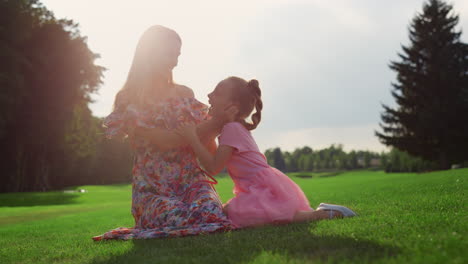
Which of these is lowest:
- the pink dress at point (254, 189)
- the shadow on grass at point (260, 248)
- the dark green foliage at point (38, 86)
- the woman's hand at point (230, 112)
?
the shadow on grass at point (260, 248)

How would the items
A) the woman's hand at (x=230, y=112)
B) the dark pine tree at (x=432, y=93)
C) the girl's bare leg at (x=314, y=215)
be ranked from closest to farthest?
1. the girl's bare leg at (x=314, y=215)
2. the woman's hand at (x=230, y=112)
3. the dark pine tree at (x=432, y=93)

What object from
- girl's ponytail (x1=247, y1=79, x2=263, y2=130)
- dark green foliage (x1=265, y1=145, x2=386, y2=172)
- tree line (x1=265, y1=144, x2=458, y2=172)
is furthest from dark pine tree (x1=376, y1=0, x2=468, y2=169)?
dark green foliage (x1=265, y1=145, x2=386, y2=172)

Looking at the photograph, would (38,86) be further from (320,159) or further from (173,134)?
(320,159)

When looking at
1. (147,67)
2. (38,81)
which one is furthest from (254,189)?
(38,81)

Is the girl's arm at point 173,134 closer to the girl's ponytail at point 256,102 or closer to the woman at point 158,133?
Answer: the woman at point 158,133

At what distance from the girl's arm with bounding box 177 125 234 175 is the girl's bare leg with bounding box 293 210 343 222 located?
99 centimetres

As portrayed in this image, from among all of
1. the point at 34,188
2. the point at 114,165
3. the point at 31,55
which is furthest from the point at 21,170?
the point at 114,165

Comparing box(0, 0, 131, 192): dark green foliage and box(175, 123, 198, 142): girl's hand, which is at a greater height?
box(0, 0, 131, 192): dark green foliage

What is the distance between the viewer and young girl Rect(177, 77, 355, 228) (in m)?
4.09

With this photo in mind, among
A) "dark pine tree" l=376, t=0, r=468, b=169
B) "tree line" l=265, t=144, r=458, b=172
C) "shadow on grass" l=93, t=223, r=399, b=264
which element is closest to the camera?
"shadow on grass" l=93, t=223, r=399, b=264

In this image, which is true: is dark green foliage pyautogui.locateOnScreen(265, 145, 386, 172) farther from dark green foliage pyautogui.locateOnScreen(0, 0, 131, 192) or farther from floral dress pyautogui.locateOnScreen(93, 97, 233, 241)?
floral dress pyautogui.locateOnScreen(93, 97, 233, 241)

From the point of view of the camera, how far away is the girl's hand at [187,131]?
4168mm

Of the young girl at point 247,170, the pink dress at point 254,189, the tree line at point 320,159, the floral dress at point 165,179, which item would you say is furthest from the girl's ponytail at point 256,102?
the tree line at point 320,159

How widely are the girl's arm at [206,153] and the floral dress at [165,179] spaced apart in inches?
9.1
